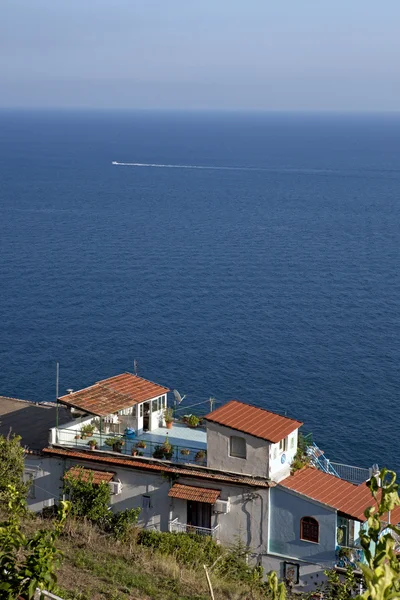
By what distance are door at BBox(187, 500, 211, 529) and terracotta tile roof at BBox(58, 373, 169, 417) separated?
15.4 ft

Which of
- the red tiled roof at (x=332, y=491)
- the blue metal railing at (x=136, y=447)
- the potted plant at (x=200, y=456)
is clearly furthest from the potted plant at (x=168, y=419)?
the red tiled roof at (x=332, y=491)

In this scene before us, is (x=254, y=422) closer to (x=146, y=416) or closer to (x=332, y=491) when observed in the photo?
(x=332, y=491)

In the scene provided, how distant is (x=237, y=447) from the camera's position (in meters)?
33.8

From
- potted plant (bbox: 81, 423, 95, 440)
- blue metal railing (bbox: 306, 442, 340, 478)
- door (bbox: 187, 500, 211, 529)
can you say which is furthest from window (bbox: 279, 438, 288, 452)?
potted plant (bbox: 81, 423, 95, 440)

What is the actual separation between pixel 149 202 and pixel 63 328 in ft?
260

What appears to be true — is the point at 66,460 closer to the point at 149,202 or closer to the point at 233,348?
the point at 233,348

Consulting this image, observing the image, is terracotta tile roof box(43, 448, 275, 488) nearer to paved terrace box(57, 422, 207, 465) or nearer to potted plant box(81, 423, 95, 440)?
paved terrace box(57, 422, 207, 465)

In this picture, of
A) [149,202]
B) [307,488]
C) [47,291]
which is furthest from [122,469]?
[149,202]

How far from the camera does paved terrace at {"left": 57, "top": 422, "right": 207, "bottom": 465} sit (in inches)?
1379

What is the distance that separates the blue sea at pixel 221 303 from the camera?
6581cm

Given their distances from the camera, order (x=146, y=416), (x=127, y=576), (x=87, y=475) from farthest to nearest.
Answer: (x=146, y=416) → (x=87, y=475) → (x=127, y=576)

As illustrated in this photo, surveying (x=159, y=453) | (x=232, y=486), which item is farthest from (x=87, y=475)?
(x=232, y=486)

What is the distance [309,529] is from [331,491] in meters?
1.53

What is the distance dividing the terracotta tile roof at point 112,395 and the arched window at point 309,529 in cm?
811
